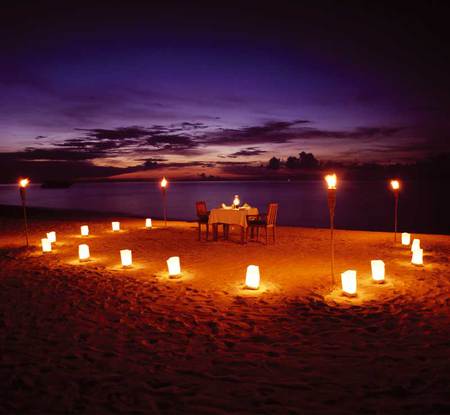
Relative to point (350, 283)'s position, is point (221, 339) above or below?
below

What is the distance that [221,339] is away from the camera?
4.50m

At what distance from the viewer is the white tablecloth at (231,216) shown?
36.4ft

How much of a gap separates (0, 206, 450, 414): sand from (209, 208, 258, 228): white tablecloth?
2659 mm

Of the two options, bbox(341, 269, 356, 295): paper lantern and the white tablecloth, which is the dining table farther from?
bbox(341, 269, 356, 295): paper lantern

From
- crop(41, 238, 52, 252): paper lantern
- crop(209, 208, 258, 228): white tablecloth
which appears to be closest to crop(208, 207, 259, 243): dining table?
crop(209, 208, 258, 228): white tablecloth

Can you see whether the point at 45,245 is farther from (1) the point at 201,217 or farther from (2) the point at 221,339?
(2) the point at 221,339

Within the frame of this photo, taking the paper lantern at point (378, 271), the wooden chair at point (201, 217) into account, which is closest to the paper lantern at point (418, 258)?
the paper lantern at point (378, 271)

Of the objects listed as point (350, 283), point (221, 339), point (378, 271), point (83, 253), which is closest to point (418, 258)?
point (378, 271)

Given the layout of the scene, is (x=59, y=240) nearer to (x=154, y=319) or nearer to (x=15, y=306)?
(x=15, y=306)

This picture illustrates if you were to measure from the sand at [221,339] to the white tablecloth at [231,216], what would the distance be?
266cm

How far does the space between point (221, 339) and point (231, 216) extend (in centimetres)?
690

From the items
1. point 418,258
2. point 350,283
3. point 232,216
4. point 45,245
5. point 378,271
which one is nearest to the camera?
point 350,283

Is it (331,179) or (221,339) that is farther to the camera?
(331,179)

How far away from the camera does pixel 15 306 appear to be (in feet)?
18.8
